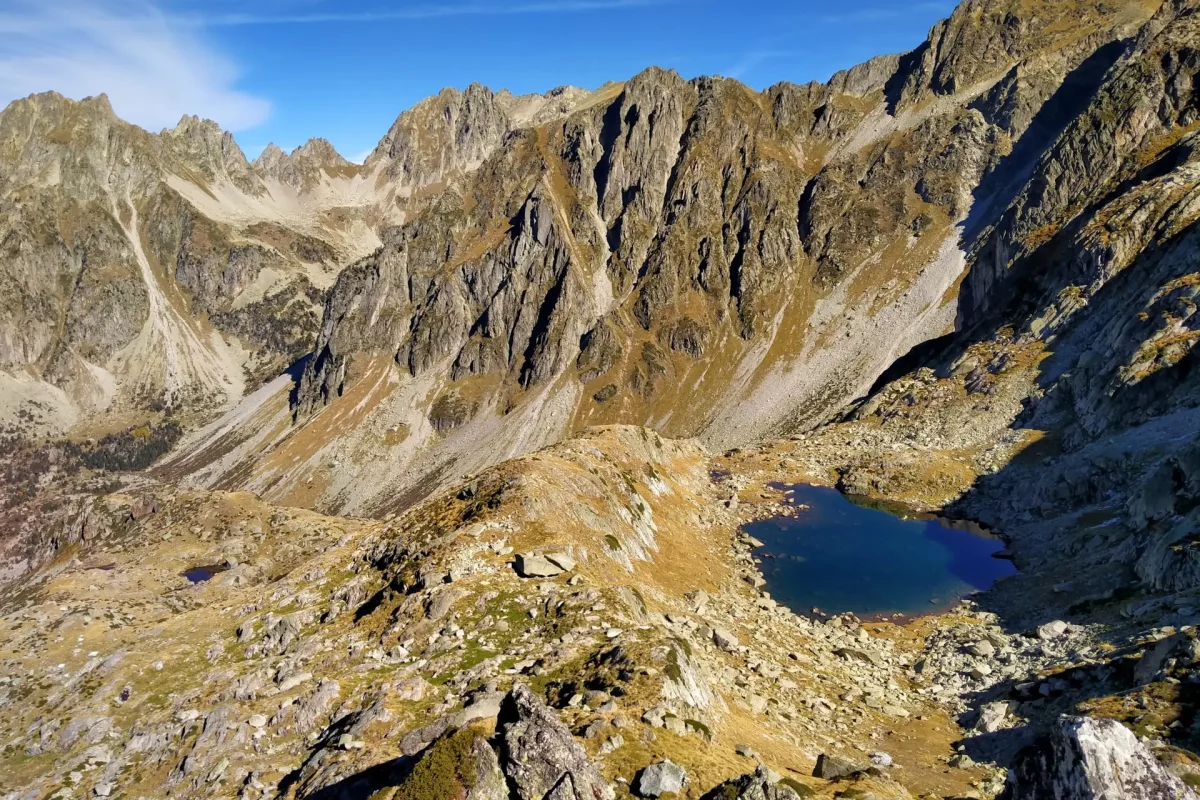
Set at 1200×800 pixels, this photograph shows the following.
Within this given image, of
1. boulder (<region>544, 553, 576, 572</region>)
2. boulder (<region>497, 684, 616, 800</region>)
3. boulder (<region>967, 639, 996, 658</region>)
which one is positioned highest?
boulder (<region>967, 639, 996, 658</region>)

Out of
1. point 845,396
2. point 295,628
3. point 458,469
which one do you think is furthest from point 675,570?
point 458,469

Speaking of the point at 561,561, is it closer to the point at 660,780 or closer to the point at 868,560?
the point at 660,780

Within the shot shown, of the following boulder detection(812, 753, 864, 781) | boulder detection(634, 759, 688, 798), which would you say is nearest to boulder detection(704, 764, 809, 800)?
boulder detection(634, 759, 688, 798)

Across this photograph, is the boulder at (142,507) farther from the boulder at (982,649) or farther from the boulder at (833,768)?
the boulder at (982,649)

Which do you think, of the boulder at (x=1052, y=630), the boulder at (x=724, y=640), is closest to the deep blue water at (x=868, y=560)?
the boulder at (x=1052, y=630)

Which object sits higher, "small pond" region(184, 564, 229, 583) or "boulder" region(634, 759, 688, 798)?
"boulder" region(634, 759, 688, 798)

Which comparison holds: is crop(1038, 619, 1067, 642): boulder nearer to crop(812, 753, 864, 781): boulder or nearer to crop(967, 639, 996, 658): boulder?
crop(967, 639, 996, 658): boulder
